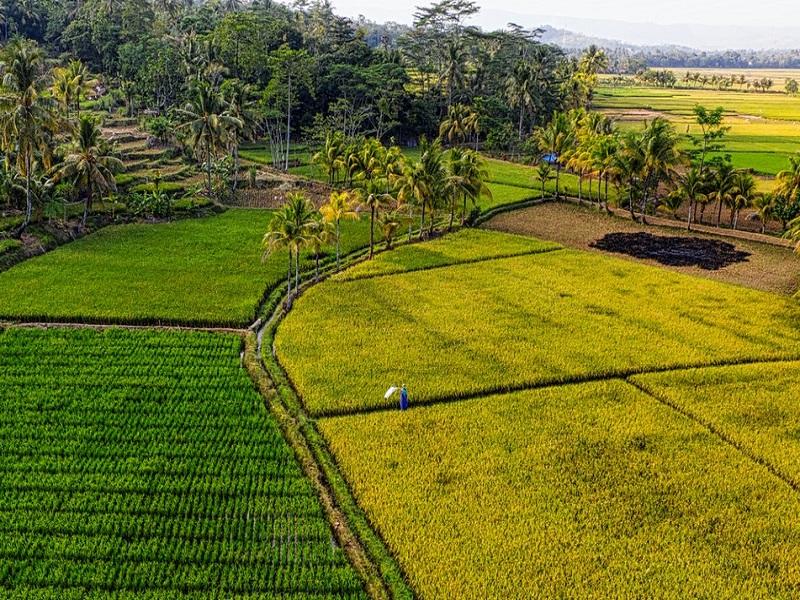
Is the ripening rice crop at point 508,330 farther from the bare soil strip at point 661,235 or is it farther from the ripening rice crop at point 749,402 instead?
the bare soil strip at point 661,235

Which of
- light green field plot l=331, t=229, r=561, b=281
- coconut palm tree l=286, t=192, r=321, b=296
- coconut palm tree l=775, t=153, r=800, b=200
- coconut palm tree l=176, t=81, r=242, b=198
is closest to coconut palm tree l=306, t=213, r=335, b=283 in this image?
coconut palm tree l=286, t=192, r=321, b=296

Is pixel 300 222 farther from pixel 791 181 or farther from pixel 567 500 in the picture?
pixel 791 181

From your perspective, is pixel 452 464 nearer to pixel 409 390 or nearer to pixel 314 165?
pixel 409 390

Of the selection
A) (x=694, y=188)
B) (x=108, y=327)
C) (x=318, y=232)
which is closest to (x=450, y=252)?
(x=318, y=232)

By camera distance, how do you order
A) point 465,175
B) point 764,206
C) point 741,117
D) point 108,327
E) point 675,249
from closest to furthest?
point 108,327, point 675,249, point 465,175, point 764,206, point 741,117

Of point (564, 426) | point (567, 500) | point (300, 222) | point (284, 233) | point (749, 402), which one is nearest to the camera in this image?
point (567, 500)

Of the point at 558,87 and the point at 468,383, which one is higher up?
the point at 558,87

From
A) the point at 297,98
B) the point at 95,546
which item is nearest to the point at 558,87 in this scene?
the point at 297,98

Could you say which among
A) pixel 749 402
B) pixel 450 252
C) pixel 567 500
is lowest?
pixel 567 500
